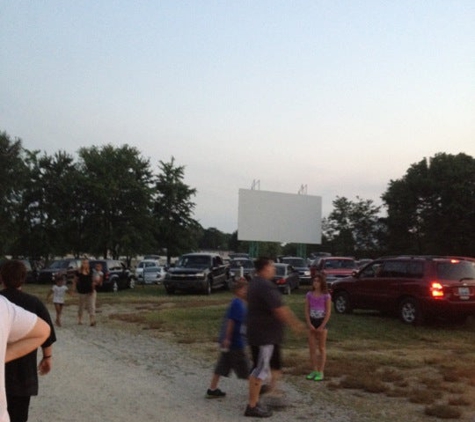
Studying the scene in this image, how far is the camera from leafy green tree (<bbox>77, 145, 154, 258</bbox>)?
56.2m

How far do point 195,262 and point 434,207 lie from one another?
109ft

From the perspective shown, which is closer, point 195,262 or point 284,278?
point 284,278

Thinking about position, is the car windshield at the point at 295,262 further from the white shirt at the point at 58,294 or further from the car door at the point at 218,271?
the white shirt at the point at 58,294

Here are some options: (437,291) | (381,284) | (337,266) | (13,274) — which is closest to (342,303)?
(381,284)

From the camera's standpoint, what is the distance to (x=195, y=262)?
31672 millimetres

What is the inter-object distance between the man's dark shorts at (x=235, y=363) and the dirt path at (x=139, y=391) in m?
0.38

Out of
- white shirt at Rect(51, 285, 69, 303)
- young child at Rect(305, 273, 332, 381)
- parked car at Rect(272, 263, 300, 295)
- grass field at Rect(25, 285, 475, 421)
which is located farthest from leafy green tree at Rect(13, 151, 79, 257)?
young child at Rect(305, 273, 332, 381)

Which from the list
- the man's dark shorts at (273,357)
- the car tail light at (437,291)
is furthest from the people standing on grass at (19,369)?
the car tail light at (437,291)

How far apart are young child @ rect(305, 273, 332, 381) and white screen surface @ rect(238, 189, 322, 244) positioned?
35.5m

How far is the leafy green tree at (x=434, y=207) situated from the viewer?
180 feet

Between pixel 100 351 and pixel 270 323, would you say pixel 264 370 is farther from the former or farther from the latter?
pixel 100 351

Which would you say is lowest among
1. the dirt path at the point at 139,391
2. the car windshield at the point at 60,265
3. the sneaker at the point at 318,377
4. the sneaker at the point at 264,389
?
the dirt path at the point at 139,391

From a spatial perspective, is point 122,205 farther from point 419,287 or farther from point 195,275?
point 419,287

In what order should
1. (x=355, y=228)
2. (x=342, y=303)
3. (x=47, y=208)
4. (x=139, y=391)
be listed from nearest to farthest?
(x=139, y=391) < (x=342, y=303) < (x=47, y=208) < (x=355, y=228)
